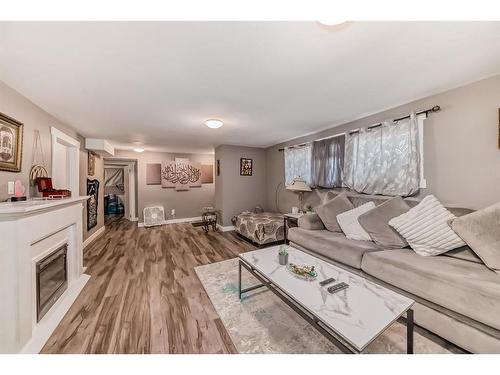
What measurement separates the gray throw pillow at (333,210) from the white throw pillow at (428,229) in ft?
2.49

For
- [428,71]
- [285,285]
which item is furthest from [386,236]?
[428,71]

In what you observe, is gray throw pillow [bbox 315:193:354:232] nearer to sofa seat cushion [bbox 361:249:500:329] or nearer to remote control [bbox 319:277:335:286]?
sofa seat cushion [bbox 361:249:500:329]

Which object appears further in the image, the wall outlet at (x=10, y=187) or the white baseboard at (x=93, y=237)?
the white baseboard at (x=93, y=237)

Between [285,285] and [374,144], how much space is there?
96.1 inches

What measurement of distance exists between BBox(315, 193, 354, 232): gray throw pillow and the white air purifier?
4.72 m

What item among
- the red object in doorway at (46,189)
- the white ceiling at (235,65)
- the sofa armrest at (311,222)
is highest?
the white ceiling at (235,65)

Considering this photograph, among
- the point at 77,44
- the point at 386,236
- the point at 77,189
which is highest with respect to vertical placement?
the point at 77,44

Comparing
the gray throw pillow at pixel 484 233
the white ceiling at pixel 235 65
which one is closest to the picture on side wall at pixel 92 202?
the white ceiling at pixel 235 65

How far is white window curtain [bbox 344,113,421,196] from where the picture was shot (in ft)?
7.68

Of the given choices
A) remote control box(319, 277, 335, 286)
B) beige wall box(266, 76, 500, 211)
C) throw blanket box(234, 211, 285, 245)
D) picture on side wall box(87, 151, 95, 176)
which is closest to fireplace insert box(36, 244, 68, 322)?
remote control box(319, 277, 335, 286)

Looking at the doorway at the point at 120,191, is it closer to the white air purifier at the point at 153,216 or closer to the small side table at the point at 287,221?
the white air purifier at the point at 153,216

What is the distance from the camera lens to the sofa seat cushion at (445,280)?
4.02 ft
